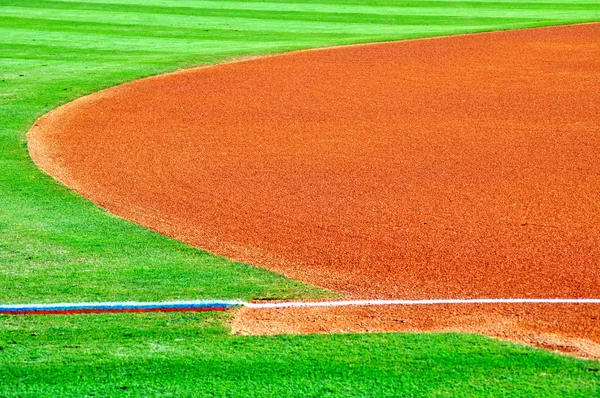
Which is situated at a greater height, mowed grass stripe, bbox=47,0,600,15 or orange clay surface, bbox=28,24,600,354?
mowed grass stripe, bbox=47,0,600,15

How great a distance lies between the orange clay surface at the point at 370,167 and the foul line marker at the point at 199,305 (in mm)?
133

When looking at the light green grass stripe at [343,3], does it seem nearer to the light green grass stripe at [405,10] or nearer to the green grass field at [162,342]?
the light green grass stripe at [405,10]

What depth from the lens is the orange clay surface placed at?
6102mm

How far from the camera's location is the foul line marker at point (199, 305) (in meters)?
5.14

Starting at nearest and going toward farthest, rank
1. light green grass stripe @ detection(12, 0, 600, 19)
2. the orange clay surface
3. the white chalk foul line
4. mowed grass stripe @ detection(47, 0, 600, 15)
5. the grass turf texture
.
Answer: the grass turf texture → the white chalk foul line → the orange clay surface → light green grass stripe @ detection(12, 0, 600, 19) → mowed grass stripe @ detection(47, 0, 600, 15)

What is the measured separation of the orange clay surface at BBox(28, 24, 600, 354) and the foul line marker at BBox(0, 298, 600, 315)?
13cm

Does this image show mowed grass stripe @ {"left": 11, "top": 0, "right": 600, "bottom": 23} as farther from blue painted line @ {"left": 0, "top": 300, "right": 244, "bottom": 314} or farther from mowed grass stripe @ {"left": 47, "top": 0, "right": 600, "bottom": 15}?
blue painted line @ {"left": 0, "top": 300, "right": 244, "bottom": 314}

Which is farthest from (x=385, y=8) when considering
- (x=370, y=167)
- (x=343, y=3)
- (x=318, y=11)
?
(x=370, y=167)

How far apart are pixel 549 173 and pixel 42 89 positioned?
7.88 meters

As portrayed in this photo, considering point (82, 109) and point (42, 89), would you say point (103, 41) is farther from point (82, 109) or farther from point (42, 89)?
point (82, 109)

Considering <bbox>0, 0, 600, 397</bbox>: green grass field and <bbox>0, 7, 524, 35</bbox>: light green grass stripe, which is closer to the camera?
<bbox>0, 0, 600, 397</bbox>: green grass field

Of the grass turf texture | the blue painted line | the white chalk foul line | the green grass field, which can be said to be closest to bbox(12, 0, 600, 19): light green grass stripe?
the green grass field

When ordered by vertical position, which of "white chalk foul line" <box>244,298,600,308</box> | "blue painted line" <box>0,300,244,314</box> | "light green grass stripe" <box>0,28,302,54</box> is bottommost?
"blue painted line" <box>0,300,244,314</box>

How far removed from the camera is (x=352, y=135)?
10.3 m
